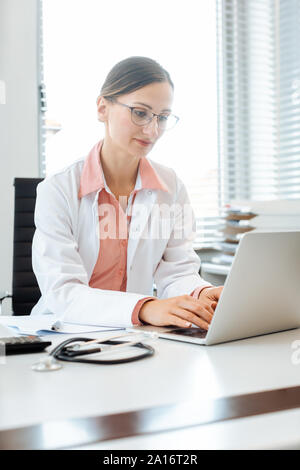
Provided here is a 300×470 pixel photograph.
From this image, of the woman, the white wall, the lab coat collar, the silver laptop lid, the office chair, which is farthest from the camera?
the white wall

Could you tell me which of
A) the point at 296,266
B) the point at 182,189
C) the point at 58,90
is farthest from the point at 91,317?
the point at 58,90

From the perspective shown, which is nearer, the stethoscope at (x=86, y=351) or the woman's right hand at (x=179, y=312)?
the stethoscope at (x=86, y=351)

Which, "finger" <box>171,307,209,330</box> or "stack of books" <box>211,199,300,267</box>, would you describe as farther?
"stack of books" <box>211,199,300,267</box>

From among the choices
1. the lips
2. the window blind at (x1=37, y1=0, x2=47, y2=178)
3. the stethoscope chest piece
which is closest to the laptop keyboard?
the stethoscope chest piece

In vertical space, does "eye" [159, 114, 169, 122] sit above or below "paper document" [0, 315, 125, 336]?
above

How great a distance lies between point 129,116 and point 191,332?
0.74 m

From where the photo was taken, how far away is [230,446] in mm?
510

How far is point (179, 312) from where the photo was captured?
3.43ft

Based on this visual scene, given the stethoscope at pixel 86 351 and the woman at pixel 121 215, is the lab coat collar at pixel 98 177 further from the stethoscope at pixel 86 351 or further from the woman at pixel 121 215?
the stethoscope at pixel 86 351

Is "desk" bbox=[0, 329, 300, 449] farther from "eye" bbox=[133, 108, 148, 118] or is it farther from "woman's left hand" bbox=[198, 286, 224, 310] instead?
"eye" bbox=[133, 108, 148, 118]

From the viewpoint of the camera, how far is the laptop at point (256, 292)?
0.87 metres

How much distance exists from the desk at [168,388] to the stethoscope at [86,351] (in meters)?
0.01

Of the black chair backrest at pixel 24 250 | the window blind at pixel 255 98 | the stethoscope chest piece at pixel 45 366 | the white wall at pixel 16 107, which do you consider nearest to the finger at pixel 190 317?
the stethoscope chest piece at pixel 45 366

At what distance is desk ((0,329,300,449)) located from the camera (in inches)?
20.8
